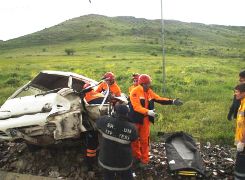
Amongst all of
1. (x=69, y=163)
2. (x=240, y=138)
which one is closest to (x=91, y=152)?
(x=69, y=163)

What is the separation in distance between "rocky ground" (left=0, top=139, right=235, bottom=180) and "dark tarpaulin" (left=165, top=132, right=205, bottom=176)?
0.74 feet

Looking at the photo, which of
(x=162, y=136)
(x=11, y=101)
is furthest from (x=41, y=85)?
(x=162, y=136)

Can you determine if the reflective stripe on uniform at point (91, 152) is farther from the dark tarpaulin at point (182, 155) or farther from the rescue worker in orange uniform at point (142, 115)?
the dark tarpaulin at point (182, 155)

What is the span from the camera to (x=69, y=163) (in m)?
7.71

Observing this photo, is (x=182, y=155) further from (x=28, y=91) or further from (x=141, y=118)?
(x=28, y=91)

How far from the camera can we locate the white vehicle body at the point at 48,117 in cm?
677

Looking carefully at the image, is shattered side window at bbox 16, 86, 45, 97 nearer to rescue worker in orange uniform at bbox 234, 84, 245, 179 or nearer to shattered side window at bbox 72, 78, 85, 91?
shattered side window at bbox 72, 78, 85, 91

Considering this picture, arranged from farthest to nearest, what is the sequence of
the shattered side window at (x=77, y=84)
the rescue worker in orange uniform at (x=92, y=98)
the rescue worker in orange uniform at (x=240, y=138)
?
the shattered side window at (x=77, y=84) < the rescue worker in orange uniform at (x=92, y=98) < the rescue worker in orange uniform at (x=240, y=138)

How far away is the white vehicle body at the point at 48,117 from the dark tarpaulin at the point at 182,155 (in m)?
1.70

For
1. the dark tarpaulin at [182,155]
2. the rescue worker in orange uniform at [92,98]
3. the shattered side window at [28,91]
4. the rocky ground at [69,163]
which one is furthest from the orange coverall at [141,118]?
the shattered side window at [28,91]

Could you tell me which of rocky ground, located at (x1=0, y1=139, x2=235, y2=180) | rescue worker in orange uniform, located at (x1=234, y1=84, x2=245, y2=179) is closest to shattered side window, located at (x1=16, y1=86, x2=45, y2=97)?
rocky ground, located at (x1=0, y1=139, x2=235, y2=180)

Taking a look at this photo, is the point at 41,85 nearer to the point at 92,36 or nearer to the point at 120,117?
the point at 120,117

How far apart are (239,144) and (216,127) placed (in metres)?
4.53

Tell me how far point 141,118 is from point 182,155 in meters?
1.17
